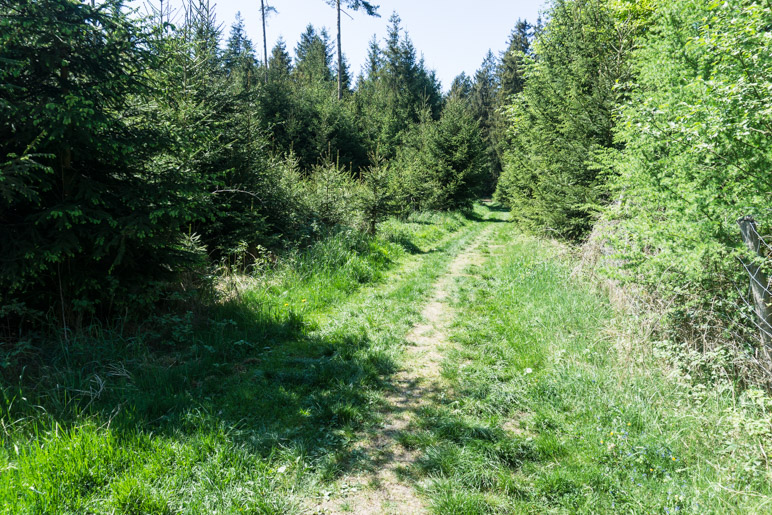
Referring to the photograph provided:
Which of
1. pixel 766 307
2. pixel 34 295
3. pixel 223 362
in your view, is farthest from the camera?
pixel 223 362

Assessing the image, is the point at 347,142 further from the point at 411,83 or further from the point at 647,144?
the point at 647,144

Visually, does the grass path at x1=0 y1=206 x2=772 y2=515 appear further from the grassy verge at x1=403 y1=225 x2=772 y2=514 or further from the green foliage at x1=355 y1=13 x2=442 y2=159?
the green foliage at x1=355 y1=13 x2=442 y2=159

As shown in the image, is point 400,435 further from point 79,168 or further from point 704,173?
point 79,168

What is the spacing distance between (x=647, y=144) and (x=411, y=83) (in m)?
37.3

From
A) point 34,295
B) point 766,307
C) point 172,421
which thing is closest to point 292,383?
point 172,421

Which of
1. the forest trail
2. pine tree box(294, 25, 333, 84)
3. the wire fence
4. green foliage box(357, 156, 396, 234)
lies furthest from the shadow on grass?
pine tree box(294, 25, 333, 84)

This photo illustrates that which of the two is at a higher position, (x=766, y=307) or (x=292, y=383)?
(x=766, y=307)

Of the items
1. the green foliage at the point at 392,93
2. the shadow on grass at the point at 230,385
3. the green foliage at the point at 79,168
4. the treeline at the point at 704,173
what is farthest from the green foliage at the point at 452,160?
the green foliage at the point at 79,168

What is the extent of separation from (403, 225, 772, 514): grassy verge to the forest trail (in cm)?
13

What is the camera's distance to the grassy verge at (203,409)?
8.12 ft

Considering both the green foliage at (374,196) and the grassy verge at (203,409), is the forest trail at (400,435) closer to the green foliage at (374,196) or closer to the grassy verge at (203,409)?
the grassy verge at (203,409)

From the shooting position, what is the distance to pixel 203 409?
3.41 m

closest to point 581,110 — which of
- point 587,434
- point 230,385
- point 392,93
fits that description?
point 587,434

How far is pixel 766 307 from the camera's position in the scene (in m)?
3.24
